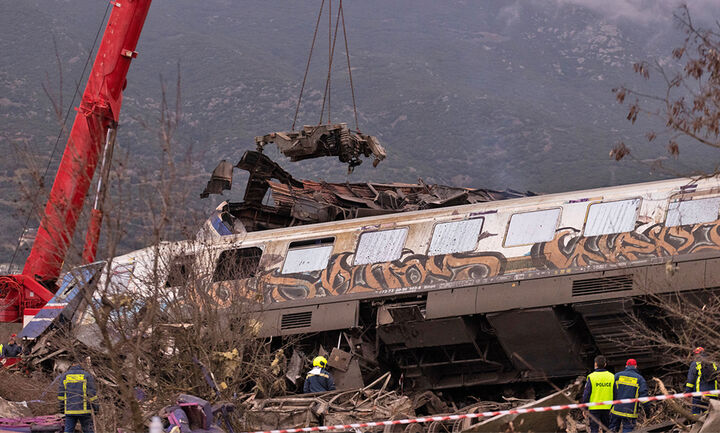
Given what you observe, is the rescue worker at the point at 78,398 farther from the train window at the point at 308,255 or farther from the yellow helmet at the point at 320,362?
the train window at the point at 308,255

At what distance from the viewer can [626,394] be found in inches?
500

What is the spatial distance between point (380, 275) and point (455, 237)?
1.55m

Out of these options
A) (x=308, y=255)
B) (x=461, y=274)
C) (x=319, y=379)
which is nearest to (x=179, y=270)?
(x=319, y=379)

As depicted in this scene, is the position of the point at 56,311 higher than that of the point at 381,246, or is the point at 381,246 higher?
the point at 56,311

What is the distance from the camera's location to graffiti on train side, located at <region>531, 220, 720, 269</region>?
14.8 meters

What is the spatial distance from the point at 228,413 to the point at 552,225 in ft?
21.4

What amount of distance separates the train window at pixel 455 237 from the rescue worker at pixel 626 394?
4396mm

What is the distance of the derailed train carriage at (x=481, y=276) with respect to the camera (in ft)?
49.7

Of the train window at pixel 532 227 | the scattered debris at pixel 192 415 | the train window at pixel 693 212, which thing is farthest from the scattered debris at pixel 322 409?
the train window at pixel 693 212

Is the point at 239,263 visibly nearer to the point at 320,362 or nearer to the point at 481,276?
the point at 320,362

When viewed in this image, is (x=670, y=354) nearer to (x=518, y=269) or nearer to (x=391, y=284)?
(x=518, y=269)

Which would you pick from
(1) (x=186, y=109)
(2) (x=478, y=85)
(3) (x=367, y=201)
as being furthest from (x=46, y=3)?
(3) (x=367, y=201)

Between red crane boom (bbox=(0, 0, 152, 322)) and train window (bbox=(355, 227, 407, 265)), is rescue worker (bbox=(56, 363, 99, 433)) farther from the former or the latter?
red crane boom (bbox=(0, 0, 152, 322))

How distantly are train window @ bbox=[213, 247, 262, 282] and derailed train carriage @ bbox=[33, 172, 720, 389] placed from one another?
0.03 m
